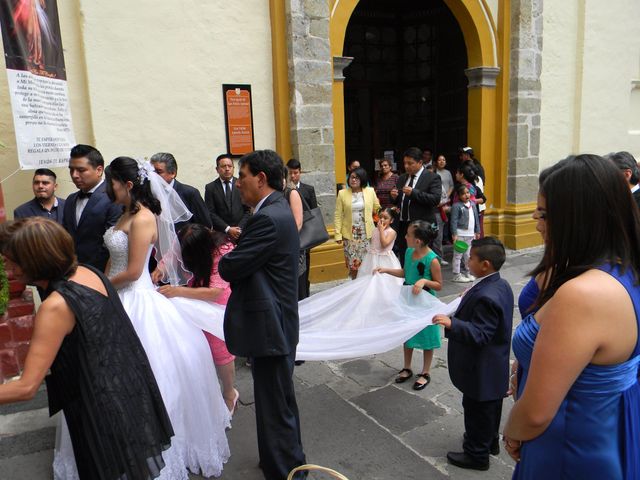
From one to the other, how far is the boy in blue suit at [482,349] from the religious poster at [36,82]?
12.7ft

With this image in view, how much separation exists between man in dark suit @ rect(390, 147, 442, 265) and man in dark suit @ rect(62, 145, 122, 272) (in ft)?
11.9

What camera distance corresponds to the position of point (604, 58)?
9977 mm

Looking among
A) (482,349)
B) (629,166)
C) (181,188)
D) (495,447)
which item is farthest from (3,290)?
(629,166)

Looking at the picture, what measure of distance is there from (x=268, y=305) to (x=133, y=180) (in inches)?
46.9

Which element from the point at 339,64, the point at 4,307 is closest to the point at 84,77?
the point at 4,307

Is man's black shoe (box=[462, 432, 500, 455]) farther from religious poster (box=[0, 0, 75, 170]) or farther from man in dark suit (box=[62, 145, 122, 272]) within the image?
religious poster (box=[0, 0, 75, 170])

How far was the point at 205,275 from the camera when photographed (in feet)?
11.1

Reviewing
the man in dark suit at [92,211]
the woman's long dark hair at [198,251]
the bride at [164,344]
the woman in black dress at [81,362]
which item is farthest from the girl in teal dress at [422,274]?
the woman in black dress at [81,362]

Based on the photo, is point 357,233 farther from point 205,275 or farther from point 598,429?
point 598,429

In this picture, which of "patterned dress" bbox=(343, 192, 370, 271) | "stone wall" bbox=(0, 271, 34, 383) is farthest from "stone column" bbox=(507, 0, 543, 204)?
"stone wall" bbox=(0, 271, 34, 383)

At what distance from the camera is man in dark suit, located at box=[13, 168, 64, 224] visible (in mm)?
4859

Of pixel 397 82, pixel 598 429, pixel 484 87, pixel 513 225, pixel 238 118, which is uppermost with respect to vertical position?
pixel 397 82

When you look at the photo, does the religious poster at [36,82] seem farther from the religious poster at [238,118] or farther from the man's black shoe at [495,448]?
the man's black shoe at [495,448]

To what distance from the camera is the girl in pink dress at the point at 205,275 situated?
3.30 metres
